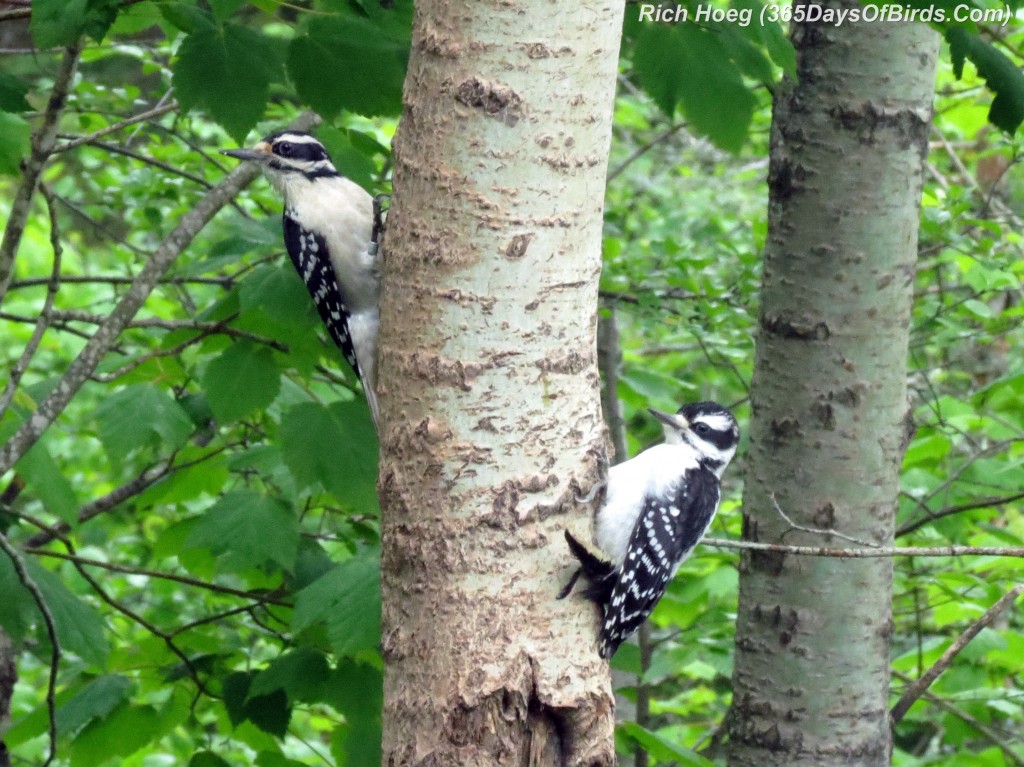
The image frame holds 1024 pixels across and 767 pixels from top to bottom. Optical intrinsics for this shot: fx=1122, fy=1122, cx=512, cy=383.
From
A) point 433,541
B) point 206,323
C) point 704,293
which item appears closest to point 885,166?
point 704,293

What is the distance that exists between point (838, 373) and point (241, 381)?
1580 millimetres

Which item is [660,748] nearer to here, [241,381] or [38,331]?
[241,381]

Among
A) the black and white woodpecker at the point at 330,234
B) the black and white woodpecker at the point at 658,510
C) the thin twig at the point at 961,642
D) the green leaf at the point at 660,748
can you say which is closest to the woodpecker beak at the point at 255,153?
the black and white woodpecker at the point at 330,234

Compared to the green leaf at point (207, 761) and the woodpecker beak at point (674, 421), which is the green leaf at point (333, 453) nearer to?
the green leaf at point (207, 761)

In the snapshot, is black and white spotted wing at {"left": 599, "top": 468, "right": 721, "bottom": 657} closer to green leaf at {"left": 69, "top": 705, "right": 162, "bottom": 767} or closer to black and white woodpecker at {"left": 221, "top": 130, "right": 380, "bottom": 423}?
black and white woodpecker at {"left": 221, "top": 130, "right": 380, "bottom": 423}

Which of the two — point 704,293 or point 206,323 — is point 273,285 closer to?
point 206,323

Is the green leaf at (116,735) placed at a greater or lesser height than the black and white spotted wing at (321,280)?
lesser

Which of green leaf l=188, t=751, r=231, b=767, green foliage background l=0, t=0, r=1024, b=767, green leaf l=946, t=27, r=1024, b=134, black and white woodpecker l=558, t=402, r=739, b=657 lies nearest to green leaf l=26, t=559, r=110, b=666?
green foliage background l=0, t=0, r=1024, b=767

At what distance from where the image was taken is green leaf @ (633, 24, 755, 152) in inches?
101

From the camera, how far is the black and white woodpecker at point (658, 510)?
2.71m

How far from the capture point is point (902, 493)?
3.96m

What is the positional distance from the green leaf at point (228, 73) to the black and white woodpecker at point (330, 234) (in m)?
0.65

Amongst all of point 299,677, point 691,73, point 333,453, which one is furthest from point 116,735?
point 691,73

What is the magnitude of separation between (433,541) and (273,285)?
1.17 metres
